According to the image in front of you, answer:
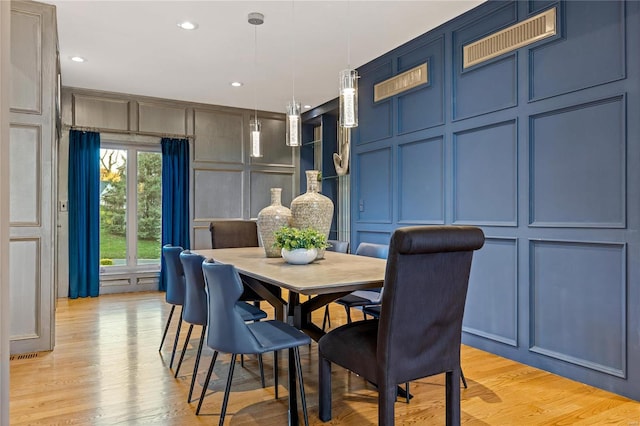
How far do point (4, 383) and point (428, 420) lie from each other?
6.69 feet

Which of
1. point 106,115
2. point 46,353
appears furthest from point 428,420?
point 106,115

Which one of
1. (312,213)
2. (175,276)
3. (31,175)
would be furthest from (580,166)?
(31,175)

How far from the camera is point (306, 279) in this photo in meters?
1.96

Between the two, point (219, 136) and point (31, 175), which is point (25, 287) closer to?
point (31, 175)

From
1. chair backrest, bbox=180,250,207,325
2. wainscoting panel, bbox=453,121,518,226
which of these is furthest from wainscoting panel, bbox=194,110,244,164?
chair backrest, bbox=180,250,207,325

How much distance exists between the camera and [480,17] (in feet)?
11.0

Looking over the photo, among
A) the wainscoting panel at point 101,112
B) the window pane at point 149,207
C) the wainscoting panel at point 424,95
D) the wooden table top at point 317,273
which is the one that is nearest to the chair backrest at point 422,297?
the wooden table top at point 317,273

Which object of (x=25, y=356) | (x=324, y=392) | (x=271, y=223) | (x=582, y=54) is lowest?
(x=25, y=356)

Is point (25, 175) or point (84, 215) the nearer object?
point (25, 175)

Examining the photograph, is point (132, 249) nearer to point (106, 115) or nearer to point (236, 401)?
point (106, 115)

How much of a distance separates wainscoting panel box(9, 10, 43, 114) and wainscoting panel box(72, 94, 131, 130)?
7.77ft

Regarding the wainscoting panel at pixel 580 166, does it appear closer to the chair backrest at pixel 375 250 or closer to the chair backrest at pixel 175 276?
the chair backrest at pixel 375 250

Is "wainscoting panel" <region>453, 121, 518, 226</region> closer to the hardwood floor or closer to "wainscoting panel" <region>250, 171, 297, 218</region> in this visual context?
the hardwood floor

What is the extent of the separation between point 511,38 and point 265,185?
177 inches
